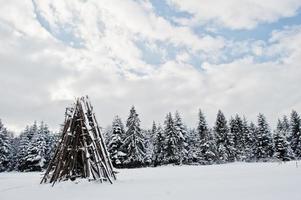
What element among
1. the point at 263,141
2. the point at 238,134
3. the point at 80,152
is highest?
the point at 238,134

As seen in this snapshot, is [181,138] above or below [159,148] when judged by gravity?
above

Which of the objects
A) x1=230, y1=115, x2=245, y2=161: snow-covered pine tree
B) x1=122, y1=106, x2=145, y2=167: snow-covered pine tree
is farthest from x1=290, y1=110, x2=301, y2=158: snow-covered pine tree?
x1=122, y1=106, x2=145, y2=167: snow-covered pine tree

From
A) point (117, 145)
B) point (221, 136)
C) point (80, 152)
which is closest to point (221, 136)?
point (221, 136)

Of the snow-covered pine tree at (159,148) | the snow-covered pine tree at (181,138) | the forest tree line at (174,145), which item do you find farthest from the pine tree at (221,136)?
the snow-covered pine tree at (159,148)

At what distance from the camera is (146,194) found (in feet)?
24.4

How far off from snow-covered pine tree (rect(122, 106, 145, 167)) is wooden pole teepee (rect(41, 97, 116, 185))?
28697 millimetres

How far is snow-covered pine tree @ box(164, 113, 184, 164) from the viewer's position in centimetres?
4531

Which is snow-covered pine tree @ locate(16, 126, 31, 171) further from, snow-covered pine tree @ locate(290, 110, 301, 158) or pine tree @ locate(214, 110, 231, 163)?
snow-covered pine tree @ locate(290, 110, 301, 158)

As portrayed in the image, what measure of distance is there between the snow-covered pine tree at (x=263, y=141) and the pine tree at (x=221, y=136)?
657 centimetres

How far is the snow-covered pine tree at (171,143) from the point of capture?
45312 millimetres

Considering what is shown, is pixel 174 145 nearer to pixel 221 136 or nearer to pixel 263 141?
pixel 221 136

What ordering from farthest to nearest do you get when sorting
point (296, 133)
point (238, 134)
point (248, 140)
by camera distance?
point (248, 140) < point (238, 134) < point (296, 133)

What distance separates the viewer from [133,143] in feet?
135

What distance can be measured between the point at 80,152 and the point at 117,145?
1151 inches
